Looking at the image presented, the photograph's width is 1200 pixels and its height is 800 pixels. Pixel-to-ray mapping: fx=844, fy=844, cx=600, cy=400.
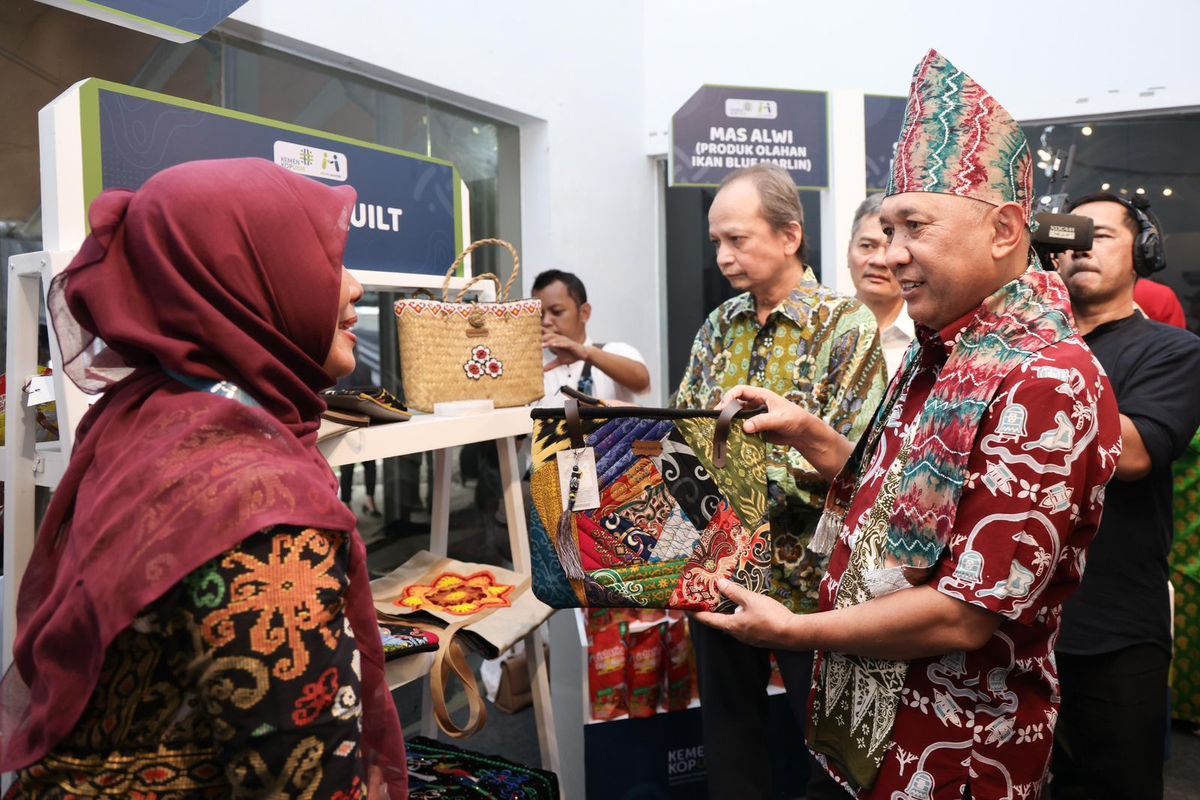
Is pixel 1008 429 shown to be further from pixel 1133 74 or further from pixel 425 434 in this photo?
pixel 1133 74

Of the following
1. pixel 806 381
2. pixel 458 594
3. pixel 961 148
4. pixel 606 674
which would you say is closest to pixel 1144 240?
pixel 806 381

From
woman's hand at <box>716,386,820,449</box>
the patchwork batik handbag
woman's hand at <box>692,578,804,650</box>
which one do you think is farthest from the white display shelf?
woman's hand at <box>692,578,804,650</box>

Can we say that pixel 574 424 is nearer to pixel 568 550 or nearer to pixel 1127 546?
pixel 568 550

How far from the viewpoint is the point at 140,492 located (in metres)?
0.90

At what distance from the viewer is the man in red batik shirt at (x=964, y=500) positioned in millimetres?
1227

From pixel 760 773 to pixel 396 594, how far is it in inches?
40.7

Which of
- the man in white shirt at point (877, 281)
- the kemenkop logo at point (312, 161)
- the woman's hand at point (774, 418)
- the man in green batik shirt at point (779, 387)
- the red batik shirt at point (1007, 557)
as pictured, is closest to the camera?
the red batik shirt at point (1007, 557)

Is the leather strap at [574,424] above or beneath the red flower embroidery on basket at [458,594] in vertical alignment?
above

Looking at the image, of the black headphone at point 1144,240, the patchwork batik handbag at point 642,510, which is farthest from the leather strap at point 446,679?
the black headphone at point 1144,240

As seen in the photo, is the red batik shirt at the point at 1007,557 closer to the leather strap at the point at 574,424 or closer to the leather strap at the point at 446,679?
the leather strap at the point at 574,424

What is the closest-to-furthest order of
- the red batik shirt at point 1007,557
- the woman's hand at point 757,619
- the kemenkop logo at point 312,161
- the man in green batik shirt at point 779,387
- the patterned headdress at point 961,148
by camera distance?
the red batik shirt at point 1007,557 → the patterned headdress at point 961,148 → the woman's hand at point 757,619 → the kemenkop logo at point 312,161 → the man in green batik shirt at point 779,387

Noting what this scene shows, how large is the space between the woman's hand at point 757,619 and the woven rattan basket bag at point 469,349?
781 mm

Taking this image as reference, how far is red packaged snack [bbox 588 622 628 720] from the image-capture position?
102 inches

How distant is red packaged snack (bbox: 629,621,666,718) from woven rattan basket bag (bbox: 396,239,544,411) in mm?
953
